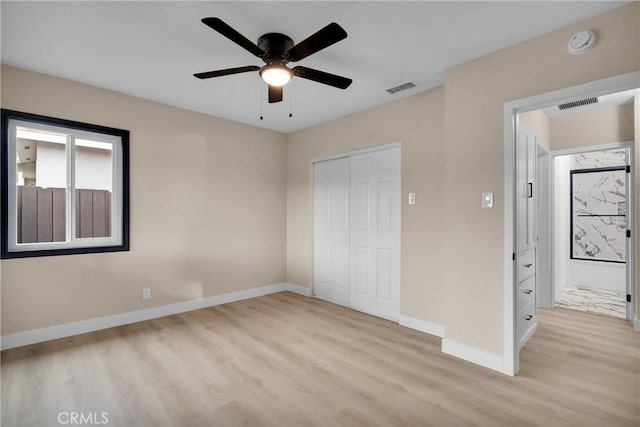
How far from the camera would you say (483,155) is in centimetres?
265

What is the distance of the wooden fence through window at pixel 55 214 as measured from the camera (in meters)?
3.03

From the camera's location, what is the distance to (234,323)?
361cm

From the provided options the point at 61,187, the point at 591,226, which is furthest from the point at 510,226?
the point at 61,187

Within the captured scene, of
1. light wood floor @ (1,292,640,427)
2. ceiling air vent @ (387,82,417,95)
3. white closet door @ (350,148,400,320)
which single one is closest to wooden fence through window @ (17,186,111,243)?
light wood floor @ (1,292,640,427)

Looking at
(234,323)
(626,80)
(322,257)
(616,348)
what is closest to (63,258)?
(234,323)

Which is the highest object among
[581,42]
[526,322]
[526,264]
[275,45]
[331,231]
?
[275,45]

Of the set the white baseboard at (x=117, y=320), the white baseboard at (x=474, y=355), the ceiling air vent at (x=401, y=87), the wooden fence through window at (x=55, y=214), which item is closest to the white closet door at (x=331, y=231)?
the white baseboard at (x=117, y=320)

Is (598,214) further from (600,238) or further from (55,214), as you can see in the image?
(55,214)

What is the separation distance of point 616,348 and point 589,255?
3141mm

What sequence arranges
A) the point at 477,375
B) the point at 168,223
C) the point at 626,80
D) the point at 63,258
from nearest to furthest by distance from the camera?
the point at 626,80
the point at 477,375
the point at 63,258
the point at 168,223

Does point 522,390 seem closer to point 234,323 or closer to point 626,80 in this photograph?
point 626,80

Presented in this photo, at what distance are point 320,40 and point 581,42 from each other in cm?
186

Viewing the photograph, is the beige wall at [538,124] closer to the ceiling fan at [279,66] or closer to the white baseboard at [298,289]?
the ceiling fan at [279,66]

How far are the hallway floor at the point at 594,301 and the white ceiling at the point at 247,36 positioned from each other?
3.73 m
